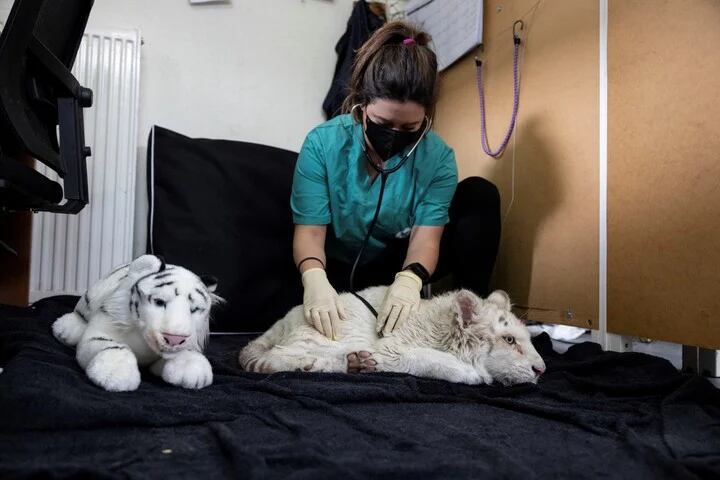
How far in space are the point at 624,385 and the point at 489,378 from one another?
33 centimetres

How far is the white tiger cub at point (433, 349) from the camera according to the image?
137 centimetres

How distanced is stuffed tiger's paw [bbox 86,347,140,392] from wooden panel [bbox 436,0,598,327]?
58.9 inches

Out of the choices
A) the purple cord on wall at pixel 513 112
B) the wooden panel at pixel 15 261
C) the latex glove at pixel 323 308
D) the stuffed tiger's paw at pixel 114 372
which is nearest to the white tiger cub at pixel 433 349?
the latex glove at pixel 323 308

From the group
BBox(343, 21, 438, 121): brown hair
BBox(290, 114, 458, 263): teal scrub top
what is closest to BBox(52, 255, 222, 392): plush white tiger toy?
BBox(290, 114, 458, 263): teal scrub top

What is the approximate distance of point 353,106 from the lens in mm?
1736

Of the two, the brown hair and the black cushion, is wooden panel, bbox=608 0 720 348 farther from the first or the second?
the black cushion

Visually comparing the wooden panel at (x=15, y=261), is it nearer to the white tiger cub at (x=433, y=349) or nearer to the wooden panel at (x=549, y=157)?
the white tiger cub at (x=433, y=349)

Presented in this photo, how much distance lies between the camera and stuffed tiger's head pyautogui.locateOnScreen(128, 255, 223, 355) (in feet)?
3.66

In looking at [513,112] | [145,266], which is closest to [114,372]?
[145,266]

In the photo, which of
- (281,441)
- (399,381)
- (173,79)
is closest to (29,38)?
(281,441)

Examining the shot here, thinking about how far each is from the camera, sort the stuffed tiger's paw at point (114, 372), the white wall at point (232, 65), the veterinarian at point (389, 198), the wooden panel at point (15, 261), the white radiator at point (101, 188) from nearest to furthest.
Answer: the stuffed tiger's paw at point (114, 372), the veterinarian at point (389, 198), the wooden panel at point (15, 261), the white radiator at point (101, 188), the white wall at point (232, 65)

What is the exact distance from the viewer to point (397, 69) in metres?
1.55

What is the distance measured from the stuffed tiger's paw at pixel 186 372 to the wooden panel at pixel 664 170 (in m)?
1.32

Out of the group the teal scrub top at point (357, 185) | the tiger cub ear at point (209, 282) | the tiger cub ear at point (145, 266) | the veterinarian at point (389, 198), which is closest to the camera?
the tiger cub ear at point (145, 266)
